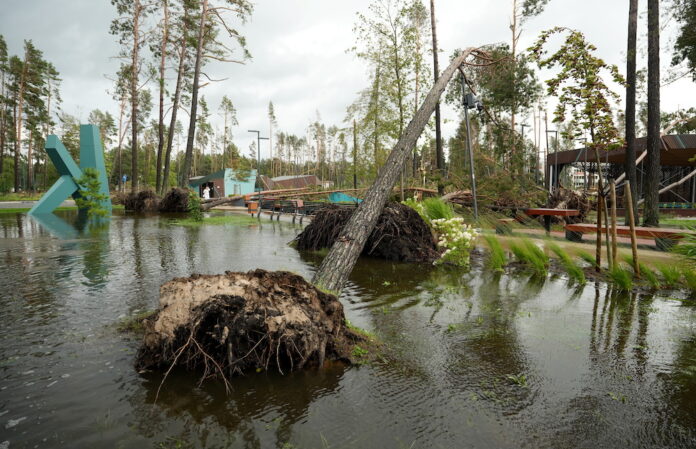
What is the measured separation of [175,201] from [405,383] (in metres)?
22.3

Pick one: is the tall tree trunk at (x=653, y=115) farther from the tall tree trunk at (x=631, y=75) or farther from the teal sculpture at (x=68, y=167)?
the teal sculpture at (x=68, y=167)

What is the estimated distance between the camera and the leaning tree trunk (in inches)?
182

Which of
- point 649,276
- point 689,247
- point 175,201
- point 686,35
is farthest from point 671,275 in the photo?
point 175,201

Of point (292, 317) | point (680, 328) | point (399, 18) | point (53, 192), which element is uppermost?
point (399, 18)

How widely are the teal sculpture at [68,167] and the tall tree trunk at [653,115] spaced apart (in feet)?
74.8

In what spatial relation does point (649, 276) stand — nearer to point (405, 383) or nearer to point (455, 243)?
point (455, 243)

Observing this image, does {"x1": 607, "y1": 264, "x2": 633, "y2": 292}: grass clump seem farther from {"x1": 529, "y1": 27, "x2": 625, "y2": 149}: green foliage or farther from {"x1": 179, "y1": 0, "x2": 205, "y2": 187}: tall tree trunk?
{"x1": 179, "y1": 0, "x2": 205, "y2": 187}: tall tree trunk

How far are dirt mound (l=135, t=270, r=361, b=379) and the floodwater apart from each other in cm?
15

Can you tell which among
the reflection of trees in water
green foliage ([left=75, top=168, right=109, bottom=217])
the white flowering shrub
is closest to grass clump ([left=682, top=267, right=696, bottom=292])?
the white flowering shrub

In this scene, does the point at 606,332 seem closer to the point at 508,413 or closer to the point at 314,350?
the point at 508,413

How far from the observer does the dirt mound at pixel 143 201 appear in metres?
23.5

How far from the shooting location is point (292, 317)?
2971 mm

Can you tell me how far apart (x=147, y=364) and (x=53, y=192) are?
22052 millimetres

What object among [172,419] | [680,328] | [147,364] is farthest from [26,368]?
[680,328]
